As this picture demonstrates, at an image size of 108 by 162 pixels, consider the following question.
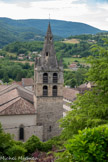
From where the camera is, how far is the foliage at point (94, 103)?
408 inches

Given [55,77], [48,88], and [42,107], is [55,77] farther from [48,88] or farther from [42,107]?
[42,107]

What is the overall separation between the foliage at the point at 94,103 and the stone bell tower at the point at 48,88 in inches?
584

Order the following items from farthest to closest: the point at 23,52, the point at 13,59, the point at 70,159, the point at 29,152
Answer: the point at 23,52
the point at 13,59
the point at 29,152
the point at 70,159

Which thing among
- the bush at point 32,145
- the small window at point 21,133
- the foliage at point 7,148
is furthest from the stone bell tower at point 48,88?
the foliage at point 7,148

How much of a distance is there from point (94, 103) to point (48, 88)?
16.2 meters

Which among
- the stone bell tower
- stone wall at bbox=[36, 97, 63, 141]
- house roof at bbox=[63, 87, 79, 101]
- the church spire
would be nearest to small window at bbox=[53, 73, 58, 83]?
the stone bell tower

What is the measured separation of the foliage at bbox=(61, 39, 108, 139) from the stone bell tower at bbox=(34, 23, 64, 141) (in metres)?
14.8

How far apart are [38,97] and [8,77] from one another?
68006mm

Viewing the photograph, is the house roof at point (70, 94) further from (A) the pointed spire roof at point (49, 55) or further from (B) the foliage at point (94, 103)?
(B) the foliage at point (94, 103)

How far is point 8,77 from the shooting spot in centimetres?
9294

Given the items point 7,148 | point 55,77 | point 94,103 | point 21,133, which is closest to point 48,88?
point 55,77

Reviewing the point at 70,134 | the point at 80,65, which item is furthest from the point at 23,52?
the point at 70,134

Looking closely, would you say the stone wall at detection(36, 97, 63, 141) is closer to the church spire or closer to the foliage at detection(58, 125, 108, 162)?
the church spire

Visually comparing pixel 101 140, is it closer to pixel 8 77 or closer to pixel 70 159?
pixel 70 159
